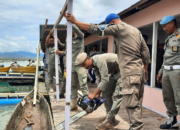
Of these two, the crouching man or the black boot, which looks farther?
the black boot

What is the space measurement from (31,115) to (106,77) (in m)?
A: 2.58

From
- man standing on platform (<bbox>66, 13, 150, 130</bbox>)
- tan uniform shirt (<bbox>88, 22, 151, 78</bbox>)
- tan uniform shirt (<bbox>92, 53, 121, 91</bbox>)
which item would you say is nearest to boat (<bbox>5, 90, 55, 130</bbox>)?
tan uniform shirt (<bbox>92, 53, 121, 91</bbox>)

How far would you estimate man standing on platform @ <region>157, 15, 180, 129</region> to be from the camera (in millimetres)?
2779

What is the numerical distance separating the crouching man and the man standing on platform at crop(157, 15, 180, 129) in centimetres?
80

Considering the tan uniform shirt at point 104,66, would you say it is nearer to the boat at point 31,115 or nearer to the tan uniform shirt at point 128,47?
the tan uniform shirt at point 128,47

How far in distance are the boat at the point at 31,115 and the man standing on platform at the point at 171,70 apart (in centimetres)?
215

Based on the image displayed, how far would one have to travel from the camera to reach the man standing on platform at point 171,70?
9.12ft

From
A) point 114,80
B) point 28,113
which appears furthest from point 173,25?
point 28,113

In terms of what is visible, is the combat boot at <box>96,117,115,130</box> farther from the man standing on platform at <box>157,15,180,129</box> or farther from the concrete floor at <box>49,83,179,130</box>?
the man standing on platform at <box>157,15,180,129</box>

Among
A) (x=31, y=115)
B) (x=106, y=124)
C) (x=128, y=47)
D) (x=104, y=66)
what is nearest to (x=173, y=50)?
(x=128, y=47)

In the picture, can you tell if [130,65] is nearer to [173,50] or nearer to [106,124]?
[173,50]

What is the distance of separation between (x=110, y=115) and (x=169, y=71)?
1.24 meters

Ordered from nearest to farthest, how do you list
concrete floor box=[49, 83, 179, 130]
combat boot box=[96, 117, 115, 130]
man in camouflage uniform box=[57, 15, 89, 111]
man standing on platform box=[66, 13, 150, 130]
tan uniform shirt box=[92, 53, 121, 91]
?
man standing on platform box=[66, 13, 150, 130] < tan uniform shirt box=[92, 53, 121, 91] < combat boot box=[96, 117, 115, 130] < concrete floor box=[49, 83, 179, 130] < man in camouflage uniform box=[57, 15, 89, 111]

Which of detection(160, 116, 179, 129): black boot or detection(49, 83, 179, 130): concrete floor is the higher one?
detection(160, 116, 179, 129): black boot
